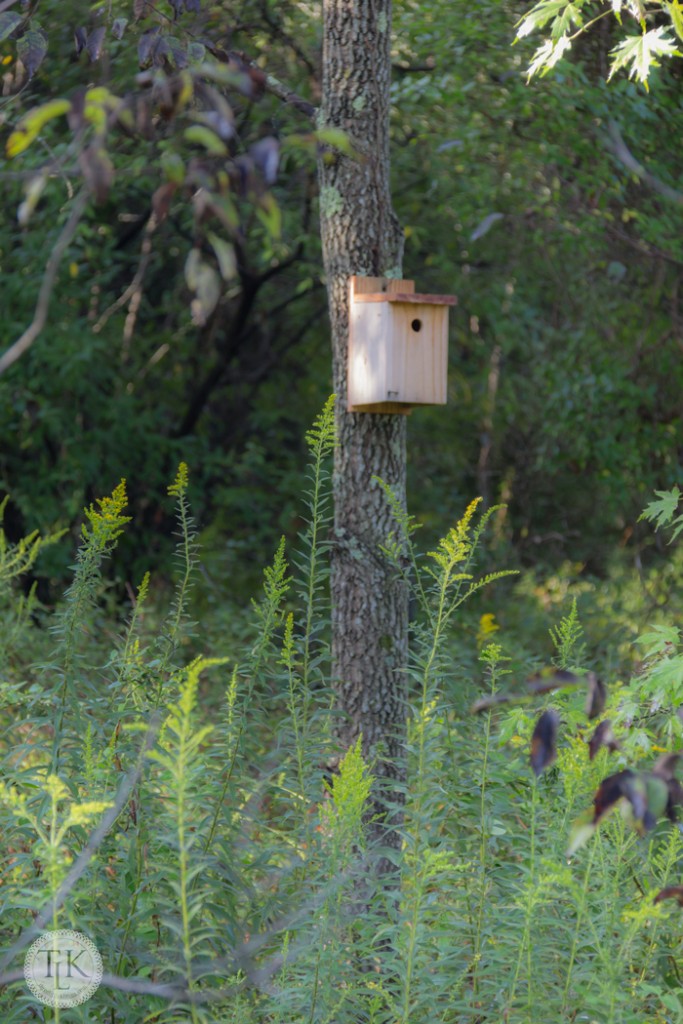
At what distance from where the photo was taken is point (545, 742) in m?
1.80

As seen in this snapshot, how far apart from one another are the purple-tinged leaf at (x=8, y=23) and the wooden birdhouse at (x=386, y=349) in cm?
150

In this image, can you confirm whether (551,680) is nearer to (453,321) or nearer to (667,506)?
(667,506)

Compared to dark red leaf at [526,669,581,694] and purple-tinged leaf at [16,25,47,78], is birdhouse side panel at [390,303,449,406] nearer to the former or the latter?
purple-tinged leaf at [16,25,47,78]

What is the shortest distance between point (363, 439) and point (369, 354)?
304 millimetres

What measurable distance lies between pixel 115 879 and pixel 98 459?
228 inches

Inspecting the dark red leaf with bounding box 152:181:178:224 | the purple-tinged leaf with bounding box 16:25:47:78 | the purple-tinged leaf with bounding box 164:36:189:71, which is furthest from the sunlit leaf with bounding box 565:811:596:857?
the purple-tinged leaf with bounding box 16:25:47:78

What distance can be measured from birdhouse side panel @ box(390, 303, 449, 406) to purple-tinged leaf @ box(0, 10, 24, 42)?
63.2 inches

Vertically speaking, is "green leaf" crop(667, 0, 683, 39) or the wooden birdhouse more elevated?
"green leaf" crop(667, 0, 683, 39)

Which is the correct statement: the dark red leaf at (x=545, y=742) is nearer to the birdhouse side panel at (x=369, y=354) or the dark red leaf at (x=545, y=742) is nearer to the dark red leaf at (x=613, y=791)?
the dark red leaf at (x=613, y=791)

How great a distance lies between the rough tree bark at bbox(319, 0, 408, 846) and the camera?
3723mm

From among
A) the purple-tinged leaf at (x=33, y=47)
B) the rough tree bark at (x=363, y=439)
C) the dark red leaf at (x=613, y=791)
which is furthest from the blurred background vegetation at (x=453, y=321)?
the dark red leaf at (x=613, y=791)

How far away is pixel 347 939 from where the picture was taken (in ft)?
8.40

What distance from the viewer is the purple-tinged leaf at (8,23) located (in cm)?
258

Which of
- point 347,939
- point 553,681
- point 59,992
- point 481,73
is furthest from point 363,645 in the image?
point 481,73
